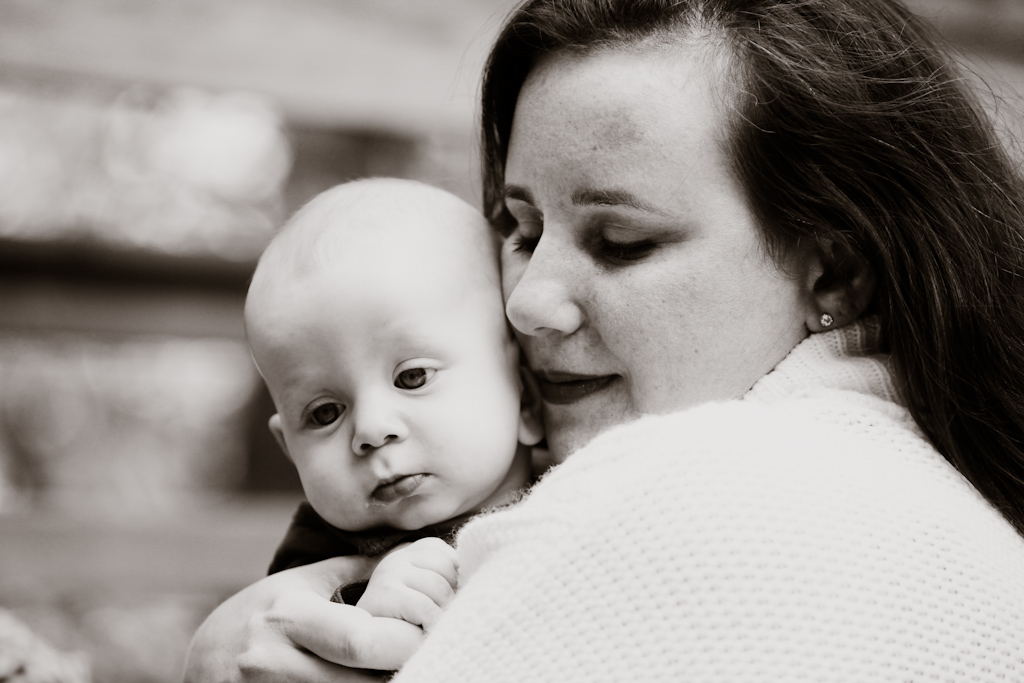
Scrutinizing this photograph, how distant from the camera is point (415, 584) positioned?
1254 mm

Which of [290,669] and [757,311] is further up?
[757,311]

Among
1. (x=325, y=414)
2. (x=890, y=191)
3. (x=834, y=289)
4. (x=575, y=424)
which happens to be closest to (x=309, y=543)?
(x=325, y=414)

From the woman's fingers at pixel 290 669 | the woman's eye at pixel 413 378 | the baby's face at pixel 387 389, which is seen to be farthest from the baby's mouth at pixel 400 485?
the woman's fingers at pixel 290 669

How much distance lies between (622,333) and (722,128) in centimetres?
32

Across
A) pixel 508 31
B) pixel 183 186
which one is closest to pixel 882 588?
pixel 508 31

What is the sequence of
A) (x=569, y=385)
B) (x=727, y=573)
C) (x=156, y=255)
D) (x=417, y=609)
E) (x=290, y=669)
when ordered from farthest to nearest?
(x=156, y=255)
(x=569, y=385)
(x=290, y=669)
(x=417, y=609)
(x=727, y=573)

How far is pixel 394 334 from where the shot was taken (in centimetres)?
142

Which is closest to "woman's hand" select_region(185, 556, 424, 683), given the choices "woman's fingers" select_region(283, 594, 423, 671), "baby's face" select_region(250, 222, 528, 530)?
"woman's fingers" select_region(283, 594, 423, 671)

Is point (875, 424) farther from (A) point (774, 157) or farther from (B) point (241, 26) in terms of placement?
(B) point (241, 26)

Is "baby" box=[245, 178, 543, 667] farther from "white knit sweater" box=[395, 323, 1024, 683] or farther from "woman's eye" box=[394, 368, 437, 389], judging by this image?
"white knit sweater" box=[395, 323, 1024, 683]

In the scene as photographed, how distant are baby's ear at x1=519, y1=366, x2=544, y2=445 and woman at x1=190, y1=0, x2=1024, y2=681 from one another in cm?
3

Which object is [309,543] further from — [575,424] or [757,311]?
[757,311]

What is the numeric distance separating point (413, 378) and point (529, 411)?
0.23 metres

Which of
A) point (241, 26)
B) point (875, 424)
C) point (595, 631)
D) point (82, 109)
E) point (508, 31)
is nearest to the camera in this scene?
point (595, 631)
